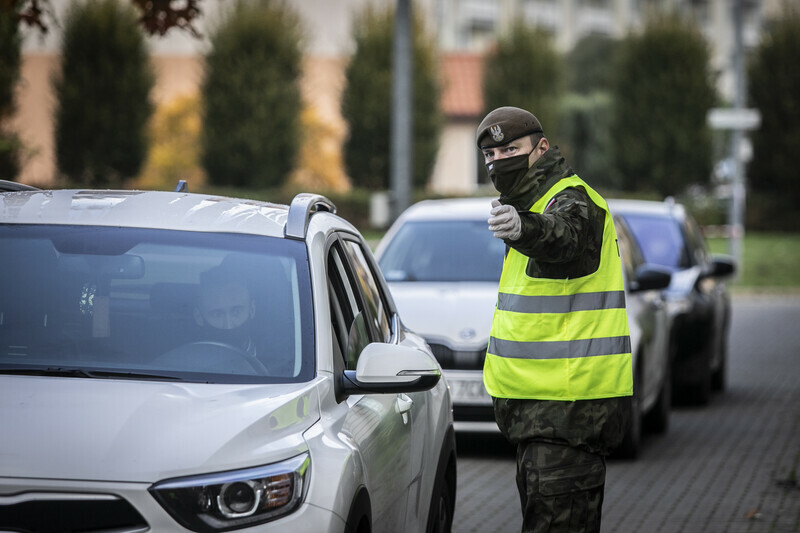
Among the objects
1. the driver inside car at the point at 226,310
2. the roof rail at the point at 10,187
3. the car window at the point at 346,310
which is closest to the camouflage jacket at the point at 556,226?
the car window at the point at 346,310

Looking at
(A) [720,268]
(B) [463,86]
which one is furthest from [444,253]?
(B) [463,86]

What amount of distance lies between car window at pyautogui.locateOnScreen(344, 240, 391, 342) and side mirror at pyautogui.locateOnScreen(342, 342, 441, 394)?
79 cm

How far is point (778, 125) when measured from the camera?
47688 mm

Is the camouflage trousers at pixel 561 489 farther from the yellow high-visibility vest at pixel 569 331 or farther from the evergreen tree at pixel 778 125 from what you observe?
the evergreen tree at pixel 778 125

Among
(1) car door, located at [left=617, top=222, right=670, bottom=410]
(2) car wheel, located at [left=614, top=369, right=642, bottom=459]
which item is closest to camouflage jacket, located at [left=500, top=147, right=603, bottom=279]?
(2) car wheel, located at [left=614, top=369, right=642, bottom=459]

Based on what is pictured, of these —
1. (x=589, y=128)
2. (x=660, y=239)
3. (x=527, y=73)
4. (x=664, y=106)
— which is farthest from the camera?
(x=589, y=128)

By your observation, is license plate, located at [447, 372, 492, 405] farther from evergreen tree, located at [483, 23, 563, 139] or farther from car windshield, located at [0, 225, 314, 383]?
evergreen tree, located at [483, 23, 563, 139]

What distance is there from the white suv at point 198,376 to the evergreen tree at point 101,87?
3787 centimetres

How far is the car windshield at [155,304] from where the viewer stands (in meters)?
4.21

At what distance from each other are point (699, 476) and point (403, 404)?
5.04 m

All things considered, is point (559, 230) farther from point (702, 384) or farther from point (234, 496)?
point (702, 384)

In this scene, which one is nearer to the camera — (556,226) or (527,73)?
(556,226)

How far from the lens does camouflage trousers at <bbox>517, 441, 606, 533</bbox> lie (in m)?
4.78

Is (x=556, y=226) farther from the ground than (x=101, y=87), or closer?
farther from the ground
